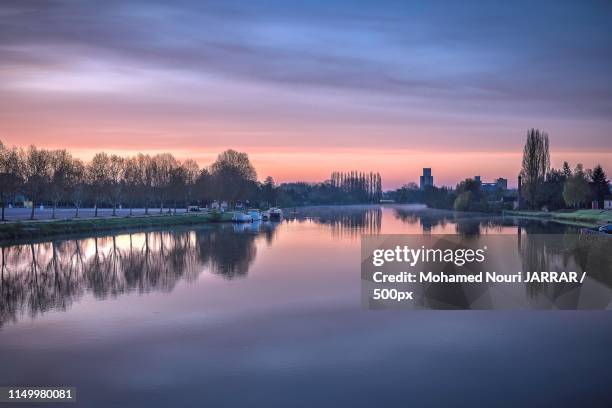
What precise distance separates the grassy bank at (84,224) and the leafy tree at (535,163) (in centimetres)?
4147

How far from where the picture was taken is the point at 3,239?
36.1 m

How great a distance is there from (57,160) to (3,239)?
2192 cm

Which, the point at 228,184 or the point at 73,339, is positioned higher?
the point at 228,184

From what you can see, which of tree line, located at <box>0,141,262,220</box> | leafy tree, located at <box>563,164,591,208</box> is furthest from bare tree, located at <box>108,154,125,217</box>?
leafy tree, located at <box>563,164,591,208</box>

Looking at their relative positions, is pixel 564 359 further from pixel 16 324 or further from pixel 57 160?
pixel 57 160

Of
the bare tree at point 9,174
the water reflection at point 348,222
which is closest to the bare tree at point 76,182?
the bare tree at point 9,174

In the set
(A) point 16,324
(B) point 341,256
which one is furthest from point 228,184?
(A) point 16,324

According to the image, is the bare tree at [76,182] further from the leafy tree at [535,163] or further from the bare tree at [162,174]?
the leafy tree at [535,163]

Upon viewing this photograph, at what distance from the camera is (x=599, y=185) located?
2945 inches

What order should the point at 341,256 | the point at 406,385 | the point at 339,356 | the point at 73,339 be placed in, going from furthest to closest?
A: the point at 341,256 < the point at 73,339 < the point at 339,356 < the point at 406,385

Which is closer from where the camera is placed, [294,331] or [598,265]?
[294,331]

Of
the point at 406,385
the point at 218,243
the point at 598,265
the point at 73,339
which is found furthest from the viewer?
the point at 218,243

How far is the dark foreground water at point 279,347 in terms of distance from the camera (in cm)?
1005

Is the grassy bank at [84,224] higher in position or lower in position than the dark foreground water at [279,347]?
higher
